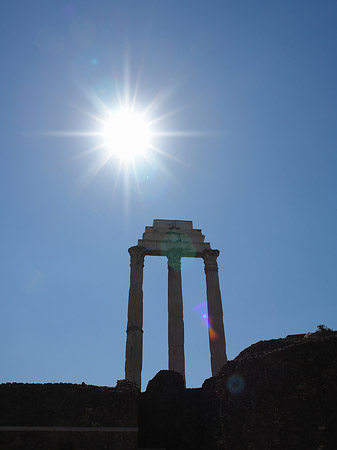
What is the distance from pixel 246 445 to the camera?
13398 millimetres

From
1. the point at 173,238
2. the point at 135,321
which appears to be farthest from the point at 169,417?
the point at 173,238

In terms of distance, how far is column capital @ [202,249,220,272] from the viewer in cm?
3225

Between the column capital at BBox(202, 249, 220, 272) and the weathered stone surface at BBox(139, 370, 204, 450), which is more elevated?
the column capital at BBox(202, 249, 220, 272)

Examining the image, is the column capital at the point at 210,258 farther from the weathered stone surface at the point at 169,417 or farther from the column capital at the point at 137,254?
the weathered stone surface at the point at 169,417

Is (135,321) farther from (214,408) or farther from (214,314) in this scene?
(214,408)

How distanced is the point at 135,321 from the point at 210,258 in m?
7.89

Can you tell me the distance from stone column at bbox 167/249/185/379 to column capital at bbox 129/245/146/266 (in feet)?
6.71

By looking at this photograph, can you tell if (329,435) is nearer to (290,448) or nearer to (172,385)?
(290,448)

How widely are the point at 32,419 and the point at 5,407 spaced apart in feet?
3.75

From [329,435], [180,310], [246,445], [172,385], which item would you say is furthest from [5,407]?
[180,310]

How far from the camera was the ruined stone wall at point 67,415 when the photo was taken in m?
15.1

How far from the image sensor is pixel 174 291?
31.1 meters

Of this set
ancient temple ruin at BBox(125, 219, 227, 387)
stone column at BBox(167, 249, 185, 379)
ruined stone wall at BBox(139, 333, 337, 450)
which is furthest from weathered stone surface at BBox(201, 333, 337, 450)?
stone column at BBox(167, 249, 185, 379)

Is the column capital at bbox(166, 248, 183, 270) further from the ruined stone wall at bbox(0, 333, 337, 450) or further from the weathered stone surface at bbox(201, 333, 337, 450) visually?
the weathered stone surface at bbox(201, 333, 337, 450)
